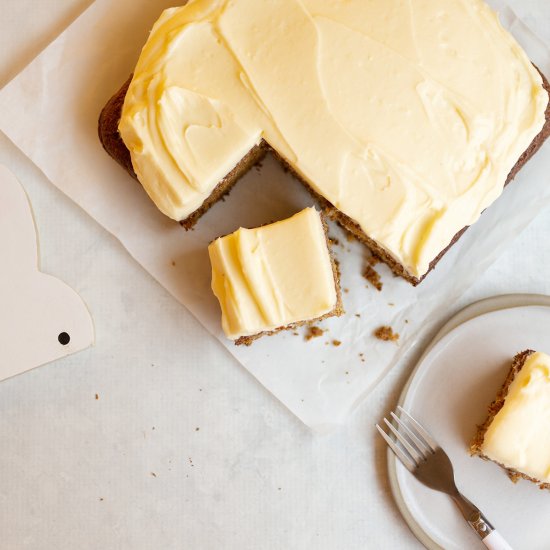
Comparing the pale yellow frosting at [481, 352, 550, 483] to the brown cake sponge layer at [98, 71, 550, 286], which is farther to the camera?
the brown cake sponge layer at [98, 71, 550, 286]

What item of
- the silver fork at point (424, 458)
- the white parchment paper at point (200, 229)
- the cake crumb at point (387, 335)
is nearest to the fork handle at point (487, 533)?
the silver fork at point (424, 458)

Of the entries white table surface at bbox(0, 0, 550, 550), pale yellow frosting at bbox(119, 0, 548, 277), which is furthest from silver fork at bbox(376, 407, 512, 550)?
pale yellow frosting at bbox(119, 0, 548, 277)

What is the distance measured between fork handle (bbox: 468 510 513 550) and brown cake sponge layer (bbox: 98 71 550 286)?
1.08 metres

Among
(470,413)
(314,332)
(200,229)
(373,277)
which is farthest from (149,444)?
(470,413)

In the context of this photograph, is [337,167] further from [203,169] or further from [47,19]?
[47,19]

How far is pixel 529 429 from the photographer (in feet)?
8.62

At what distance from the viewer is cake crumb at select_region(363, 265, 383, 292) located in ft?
9.63

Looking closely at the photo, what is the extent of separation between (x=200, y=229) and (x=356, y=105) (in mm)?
933

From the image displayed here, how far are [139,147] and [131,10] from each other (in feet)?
2.71

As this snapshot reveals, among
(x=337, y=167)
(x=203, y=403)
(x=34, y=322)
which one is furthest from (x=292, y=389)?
(x=34, y=322)

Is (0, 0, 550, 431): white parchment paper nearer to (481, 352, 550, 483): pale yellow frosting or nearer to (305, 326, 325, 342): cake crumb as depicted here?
(305, 326, 325, 342): cake crumb

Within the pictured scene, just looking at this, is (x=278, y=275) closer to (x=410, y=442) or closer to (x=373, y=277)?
(x=373, y=277)

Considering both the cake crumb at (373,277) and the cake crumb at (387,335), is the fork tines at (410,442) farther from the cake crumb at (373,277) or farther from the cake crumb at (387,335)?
the cake crumb at (373,277)

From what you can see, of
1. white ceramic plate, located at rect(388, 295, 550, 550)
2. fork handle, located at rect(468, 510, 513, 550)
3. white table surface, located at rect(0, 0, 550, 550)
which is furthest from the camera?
white table surface, located at rect(0, 0, 550, 550)
